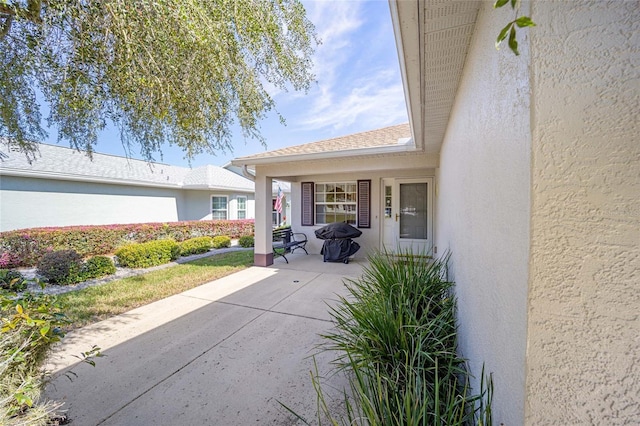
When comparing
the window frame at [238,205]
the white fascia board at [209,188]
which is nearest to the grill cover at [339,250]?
the white fascia board at [209,188]

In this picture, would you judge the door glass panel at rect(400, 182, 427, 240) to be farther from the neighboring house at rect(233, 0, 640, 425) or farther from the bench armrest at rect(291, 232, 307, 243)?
the neighboring house at rect(233, 0, 640, 425)

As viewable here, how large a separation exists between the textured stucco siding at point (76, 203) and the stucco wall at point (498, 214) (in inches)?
541

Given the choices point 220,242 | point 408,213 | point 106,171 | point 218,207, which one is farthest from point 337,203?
point 106,171

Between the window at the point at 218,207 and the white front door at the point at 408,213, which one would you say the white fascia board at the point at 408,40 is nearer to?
the white front door at the point at 408,213

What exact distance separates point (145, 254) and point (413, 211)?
321 inches

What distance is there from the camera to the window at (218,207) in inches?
632

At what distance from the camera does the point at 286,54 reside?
3443 millimetres

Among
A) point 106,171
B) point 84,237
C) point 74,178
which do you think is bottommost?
point 84,237

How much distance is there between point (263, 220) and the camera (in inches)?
296

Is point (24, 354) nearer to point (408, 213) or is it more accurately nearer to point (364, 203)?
point (364, 203)

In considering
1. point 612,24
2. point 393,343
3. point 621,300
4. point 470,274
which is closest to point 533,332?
point 621,300

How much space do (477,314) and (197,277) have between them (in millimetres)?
6283

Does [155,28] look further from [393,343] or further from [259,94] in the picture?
[393,343]

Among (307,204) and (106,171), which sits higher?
(106,171)
